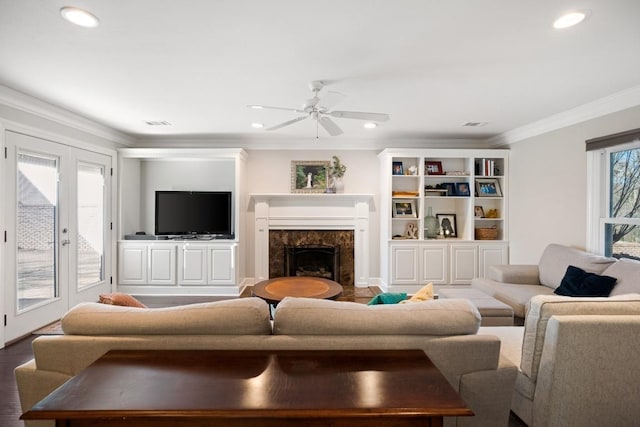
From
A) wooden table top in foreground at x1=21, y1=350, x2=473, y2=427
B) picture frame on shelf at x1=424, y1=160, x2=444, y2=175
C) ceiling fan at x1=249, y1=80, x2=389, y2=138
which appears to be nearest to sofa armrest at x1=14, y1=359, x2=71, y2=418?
wooden table top in foreground at x1=21, y1=350, x2=473, y2=427

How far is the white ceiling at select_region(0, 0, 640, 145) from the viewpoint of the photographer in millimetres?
1911

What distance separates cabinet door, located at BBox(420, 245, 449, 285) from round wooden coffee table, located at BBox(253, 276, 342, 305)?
81.9 inches

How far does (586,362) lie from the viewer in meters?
1.63

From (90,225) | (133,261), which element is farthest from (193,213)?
(90,225)

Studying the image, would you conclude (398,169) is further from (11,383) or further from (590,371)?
(11,383)

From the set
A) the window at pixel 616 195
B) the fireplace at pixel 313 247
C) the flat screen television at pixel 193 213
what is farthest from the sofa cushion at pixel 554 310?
the flat screen television at pixel 193 213

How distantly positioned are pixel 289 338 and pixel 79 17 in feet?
7.06

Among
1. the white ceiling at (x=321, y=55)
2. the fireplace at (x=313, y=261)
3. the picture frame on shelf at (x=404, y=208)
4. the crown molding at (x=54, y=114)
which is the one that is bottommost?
the fireplace at (x=313, y=261)

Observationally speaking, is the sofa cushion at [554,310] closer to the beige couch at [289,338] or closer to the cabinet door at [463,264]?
the beige couch at [289,338]

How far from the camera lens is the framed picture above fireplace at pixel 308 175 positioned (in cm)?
566

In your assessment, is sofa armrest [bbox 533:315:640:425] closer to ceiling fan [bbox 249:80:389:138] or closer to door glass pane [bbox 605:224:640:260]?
ceiling fan [bbox 249:80:389:138]

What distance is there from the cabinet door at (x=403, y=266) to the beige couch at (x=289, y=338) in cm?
357

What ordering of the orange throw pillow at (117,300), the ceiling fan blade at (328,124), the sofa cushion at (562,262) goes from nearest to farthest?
the orange throw pillow at (117,300) < the ceiling fan blade at (328,124) < the sofa cushion at (562,262)

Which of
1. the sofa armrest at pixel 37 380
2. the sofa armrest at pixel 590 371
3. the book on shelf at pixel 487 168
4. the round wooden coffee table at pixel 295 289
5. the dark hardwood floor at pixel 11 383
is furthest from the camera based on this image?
the book on shelf at pixel 487 168
